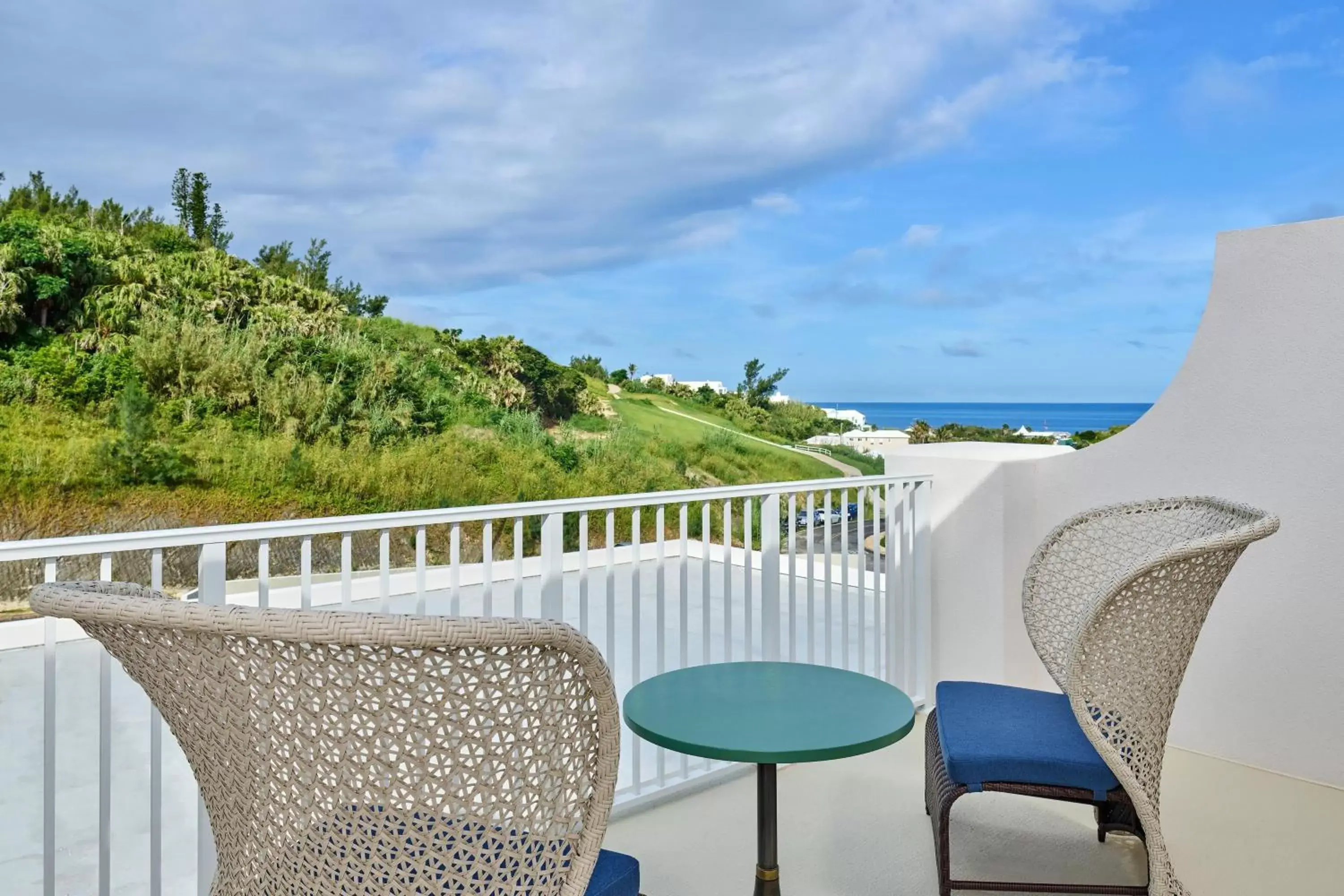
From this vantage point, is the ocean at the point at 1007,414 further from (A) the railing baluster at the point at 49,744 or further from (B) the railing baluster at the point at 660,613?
(A) the railing baluster at the point at 49,744

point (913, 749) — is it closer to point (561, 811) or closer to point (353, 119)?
point (561, 811)

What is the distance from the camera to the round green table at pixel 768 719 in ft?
6.28

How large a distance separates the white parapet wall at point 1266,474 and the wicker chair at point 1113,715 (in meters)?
0.96

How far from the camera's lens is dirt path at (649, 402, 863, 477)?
60.8 feet

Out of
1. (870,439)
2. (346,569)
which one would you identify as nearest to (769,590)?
(346,569)

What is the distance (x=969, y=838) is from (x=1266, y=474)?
5.82 feet

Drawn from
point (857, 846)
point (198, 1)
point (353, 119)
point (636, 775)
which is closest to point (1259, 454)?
point (857, 846)

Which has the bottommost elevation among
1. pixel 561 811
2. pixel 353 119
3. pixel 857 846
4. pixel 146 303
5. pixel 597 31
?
pixel 857 846

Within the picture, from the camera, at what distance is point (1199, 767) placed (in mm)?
3494

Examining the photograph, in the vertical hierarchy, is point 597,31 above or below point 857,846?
above

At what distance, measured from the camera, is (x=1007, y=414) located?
143 feet

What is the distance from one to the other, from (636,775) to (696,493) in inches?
38.7

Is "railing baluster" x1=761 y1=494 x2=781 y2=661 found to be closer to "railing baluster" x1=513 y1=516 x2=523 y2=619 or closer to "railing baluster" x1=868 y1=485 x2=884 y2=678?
"railing baluster" x1=868 y1=485 x2=884 y2=678

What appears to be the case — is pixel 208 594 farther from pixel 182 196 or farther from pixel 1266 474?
pixel 182 196
